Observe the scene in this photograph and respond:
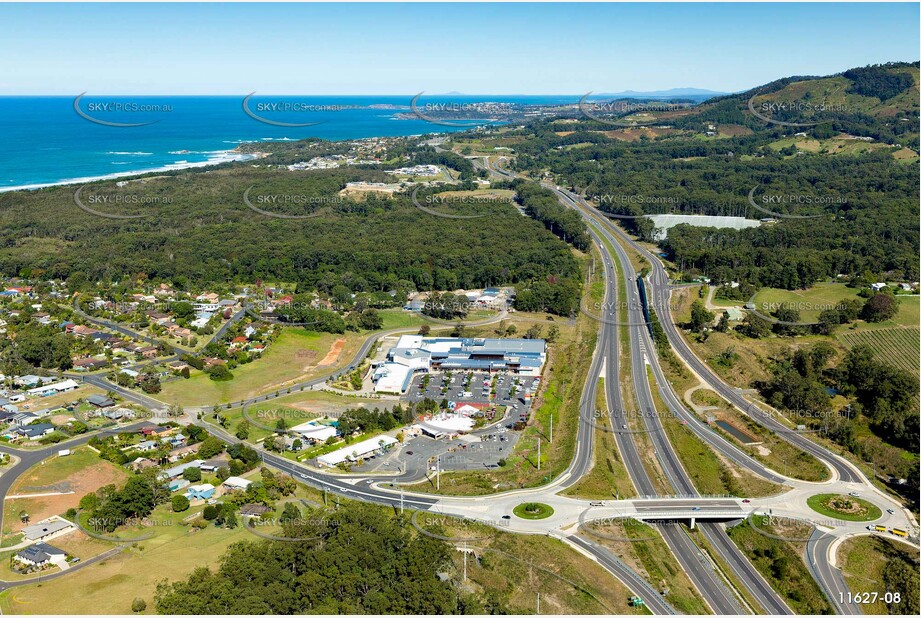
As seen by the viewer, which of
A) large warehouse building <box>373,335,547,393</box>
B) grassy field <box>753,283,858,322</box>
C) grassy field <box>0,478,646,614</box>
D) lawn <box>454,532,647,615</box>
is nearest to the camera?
grassy field <box>0,478,646,614</box>

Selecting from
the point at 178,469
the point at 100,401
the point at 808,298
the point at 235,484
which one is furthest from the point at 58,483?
the point at 808,298

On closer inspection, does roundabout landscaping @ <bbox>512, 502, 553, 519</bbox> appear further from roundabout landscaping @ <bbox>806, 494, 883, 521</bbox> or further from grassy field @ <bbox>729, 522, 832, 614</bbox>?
roundabout landscaping @ <bbox>806, 494, 883, 521</bbox>

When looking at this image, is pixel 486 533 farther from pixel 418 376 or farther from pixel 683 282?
pixel 683 282

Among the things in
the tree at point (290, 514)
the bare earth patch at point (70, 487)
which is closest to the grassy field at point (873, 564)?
the tree at point (290, 514)

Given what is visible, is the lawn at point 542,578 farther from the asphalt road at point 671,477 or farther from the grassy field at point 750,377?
the grassy field at point 750,377

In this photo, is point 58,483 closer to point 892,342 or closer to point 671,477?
point 671,477

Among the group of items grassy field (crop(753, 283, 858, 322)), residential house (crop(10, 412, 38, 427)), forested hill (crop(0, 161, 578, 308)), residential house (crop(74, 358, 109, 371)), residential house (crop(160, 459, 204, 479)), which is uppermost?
forested hill (crop(0, 161, 578, 308))

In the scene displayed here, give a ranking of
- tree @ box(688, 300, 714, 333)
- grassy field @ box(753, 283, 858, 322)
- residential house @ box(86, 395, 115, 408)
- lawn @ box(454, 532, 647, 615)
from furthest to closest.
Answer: grassy field @ box(753, 283, 858, 322) < tree @ box(688, 300, 714, 333) < residential house @ box(86, 395, 115, 408) < lawn @ box(454, 532, 647, 615)

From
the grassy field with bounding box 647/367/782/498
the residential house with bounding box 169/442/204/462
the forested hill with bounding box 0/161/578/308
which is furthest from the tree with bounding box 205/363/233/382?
the grassy field with bounding box 647/367/782/498
